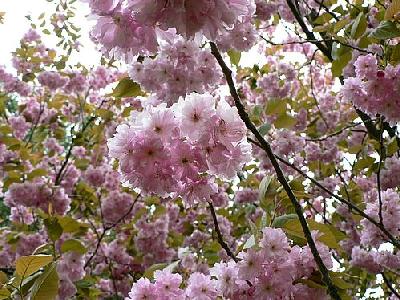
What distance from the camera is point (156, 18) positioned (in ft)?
4.46

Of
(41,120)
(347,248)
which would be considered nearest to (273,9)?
(347,248)

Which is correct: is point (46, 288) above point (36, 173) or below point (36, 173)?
below

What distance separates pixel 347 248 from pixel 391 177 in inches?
70.5

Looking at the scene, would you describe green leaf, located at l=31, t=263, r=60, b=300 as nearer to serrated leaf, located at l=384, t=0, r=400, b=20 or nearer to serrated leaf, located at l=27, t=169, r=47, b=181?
serrated leaf, located at l=384, t=0, r=400, b=20

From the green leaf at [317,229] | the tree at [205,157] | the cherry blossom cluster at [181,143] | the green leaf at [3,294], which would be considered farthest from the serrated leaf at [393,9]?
the green leaf at [3,294]

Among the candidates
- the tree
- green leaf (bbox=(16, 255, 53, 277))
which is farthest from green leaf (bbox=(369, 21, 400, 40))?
green leaf (bbox=(16, 255, 53, 277))

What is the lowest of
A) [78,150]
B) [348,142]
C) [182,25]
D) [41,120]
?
[182,25]

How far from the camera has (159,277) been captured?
1.97 meters

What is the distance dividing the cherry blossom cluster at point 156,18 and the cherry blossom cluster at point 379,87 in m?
1.56

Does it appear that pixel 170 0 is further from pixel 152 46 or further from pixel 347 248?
pixel 347 248

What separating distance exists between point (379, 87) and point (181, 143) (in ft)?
5.31

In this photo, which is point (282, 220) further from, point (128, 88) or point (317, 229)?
point (128, 88)

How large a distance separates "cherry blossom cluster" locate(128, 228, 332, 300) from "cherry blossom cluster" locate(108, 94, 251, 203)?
34 cm

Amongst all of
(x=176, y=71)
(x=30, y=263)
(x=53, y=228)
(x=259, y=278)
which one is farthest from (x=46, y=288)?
(x=53, y=228)
